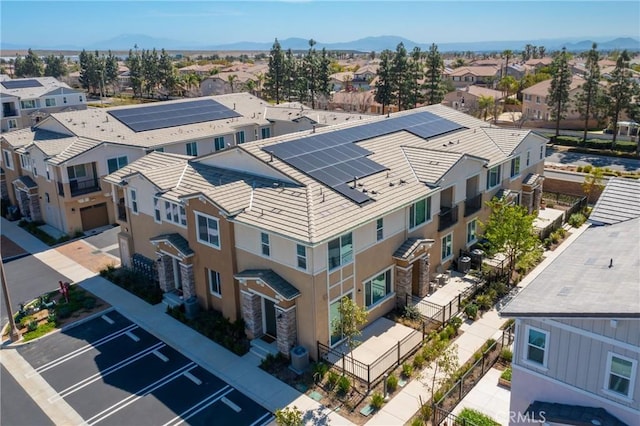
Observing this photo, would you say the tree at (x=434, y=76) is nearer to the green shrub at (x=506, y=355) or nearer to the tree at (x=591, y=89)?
the tree at (x=591, y=89)

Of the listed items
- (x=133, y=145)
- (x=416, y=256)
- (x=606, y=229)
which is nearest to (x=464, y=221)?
(x=416, y=256)

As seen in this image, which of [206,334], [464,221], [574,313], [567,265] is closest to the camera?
[574,313]

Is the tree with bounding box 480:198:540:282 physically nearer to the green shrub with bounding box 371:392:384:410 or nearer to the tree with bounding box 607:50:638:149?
the green shrub with bounding box 371:392:384:410

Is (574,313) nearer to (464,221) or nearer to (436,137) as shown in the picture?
(464,221)

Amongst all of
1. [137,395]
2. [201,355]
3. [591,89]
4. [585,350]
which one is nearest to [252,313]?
[201,355]

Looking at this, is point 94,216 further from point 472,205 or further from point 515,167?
point 515,167

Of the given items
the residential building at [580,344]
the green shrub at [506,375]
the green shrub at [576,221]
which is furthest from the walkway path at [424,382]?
the green shrub at [576,221]
